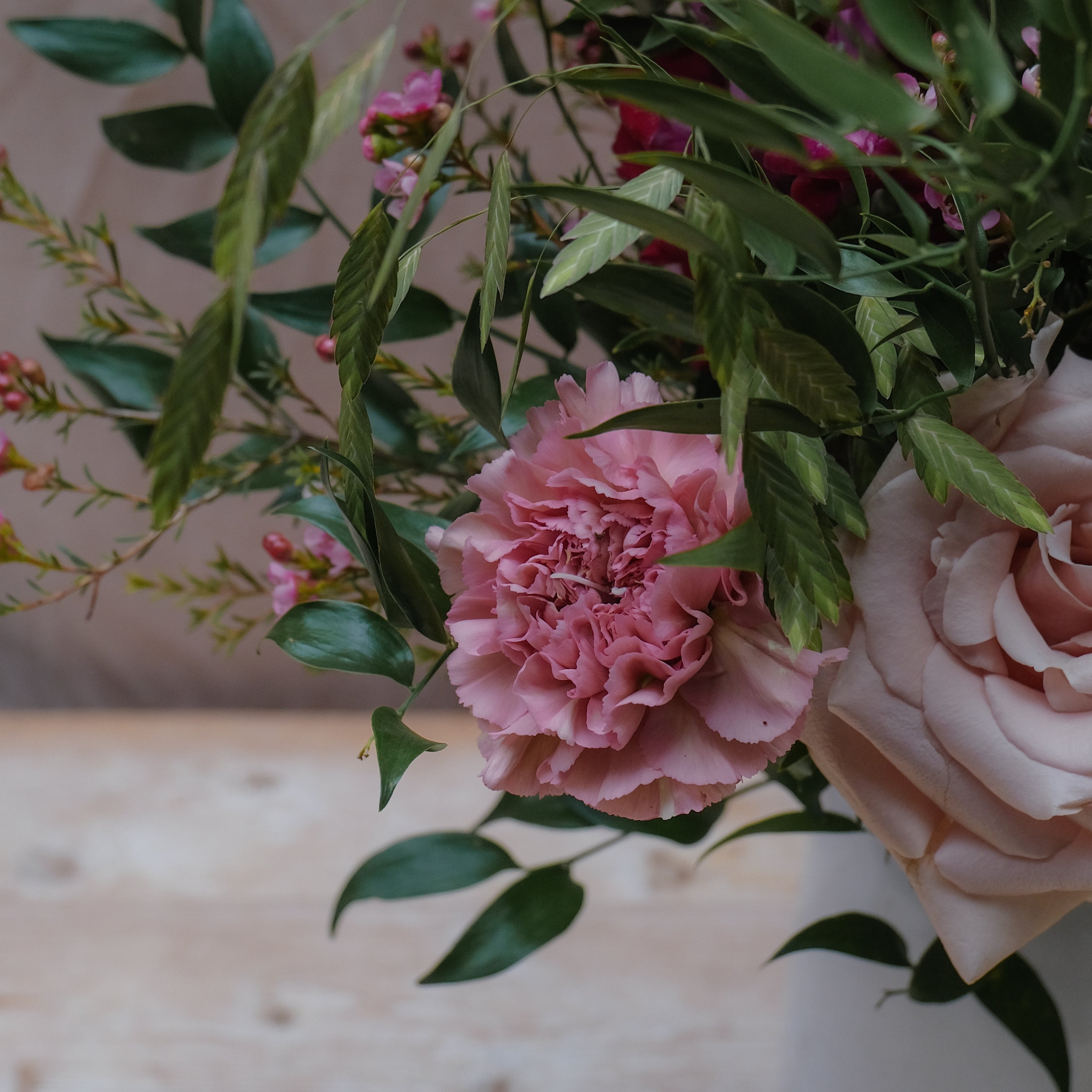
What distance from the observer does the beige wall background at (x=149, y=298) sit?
2.16ft

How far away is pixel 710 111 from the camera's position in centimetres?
11

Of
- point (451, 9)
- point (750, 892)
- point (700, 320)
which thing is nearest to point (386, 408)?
A: point (700, 320)

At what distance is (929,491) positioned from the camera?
6.5 inches

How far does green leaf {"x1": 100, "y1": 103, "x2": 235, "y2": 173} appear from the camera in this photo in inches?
12.5

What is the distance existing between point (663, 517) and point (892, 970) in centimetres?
21

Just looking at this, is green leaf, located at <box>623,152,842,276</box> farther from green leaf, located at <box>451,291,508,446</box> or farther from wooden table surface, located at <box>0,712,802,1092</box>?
wooden table surface, located at <box>0,712,802,1092</box>

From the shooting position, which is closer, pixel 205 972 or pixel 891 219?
pixel 891 219

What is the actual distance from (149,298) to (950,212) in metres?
0.62

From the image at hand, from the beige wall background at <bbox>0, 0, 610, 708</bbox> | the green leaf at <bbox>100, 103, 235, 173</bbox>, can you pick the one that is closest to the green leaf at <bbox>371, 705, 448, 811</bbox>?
the green leaf at <bbox>100, 103, 235, 173</bbox>

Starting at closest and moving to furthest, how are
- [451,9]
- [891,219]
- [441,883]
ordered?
[891,219] < [441,883] < [451,9]

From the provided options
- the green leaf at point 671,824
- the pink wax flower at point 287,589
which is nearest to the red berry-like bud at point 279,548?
the pink wax flower at point 287,589

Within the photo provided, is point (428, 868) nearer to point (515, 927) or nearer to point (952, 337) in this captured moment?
point (515, 927)

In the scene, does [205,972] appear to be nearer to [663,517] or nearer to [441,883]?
[441,883]

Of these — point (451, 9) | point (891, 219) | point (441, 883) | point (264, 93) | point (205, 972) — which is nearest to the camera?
point (264, 93)
